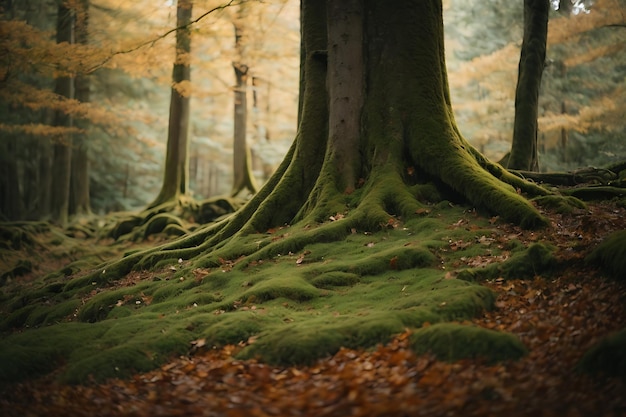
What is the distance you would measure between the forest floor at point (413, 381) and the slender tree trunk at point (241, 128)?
49.9 feet

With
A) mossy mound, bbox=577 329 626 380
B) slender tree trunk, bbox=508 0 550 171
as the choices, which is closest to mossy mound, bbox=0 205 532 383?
mossy mound, bbox=577 329 626 380

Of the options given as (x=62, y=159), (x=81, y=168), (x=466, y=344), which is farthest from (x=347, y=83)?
(x=81, y=168)

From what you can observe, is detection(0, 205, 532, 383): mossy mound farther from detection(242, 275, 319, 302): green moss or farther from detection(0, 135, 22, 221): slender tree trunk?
detection(0, 135, 22, 221): slender tree trunk

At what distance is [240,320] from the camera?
571 centimetres

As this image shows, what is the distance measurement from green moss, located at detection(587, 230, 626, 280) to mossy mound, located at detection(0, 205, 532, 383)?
1.15 m

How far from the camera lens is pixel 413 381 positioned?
386 centimetres

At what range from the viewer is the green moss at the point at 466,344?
399 centimetres

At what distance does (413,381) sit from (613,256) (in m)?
2.60

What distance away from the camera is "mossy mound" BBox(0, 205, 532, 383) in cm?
502

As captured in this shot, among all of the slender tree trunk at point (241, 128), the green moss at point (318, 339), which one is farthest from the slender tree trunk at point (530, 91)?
the slender tree trunk at point (241, 128)

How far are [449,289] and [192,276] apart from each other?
4.36 metres

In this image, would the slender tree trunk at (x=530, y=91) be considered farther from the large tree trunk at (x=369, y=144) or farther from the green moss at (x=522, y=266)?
the green moss at (x=522, y=266)

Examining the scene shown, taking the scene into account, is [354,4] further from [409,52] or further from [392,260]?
[392,260]

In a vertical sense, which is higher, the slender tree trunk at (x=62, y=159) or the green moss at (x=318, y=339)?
the slender tree trunk at (x=62, y=159)
